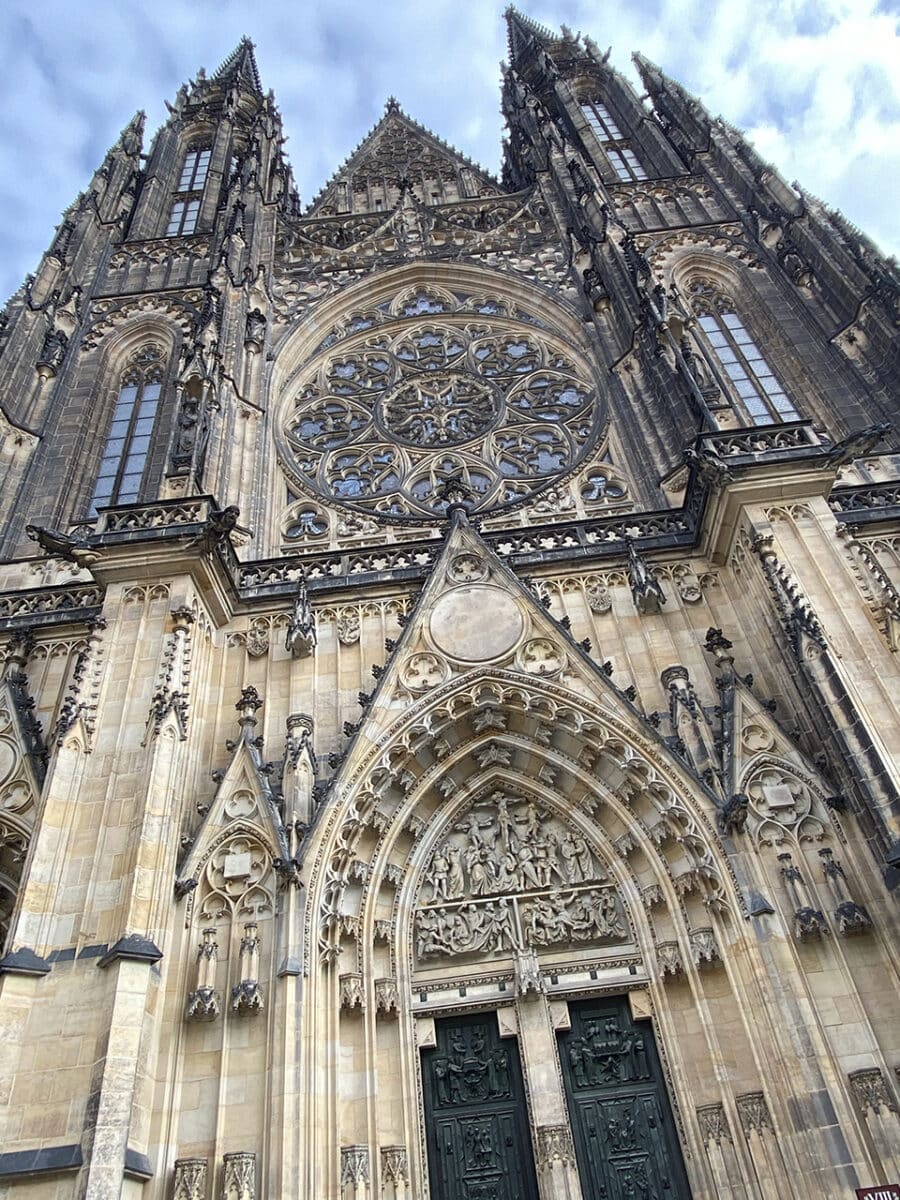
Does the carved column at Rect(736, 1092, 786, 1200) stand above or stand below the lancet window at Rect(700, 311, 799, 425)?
below

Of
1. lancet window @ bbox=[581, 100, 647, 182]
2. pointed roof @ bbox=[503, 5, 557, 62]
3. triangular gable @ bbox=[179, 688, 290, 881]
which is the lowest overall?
triangular gable @ bbox=[179, 688, 290, 881]

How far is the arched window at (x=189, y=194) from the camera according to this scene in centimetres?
2058

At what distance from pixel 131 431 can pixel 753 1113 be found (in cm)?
1308

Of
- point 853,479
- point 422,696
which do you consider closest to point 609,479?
point 853,479

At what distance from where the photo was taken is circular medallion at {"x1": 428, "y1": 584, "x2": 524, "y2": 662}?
10.1 metres

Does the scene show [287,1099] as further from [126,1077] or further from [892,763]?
[892,763]

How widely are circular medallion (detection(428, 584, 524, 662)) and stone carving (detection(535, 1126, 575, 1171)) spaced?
453 cm

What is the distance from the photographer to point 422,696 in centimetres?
964

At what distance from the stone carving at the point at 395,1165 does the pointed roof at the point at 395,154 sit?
757 inches

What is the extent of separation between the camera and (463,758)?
9.80 m

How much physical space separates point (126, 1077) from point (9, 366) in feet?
39.4

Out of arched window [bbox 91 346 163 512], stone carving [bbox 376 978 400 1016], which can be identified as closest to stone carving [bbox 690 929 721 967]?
stone carving [bbox 376 978 400 1016]

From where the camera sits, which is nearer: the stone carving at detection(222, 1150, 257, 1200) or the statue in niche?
the stone carving at detection(222, 1150, 257, 1200)

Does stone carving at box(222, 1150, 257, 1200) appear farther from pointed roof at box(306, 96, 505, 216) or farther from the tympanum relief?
pointed roof at box(306, 96, 505, 216)
